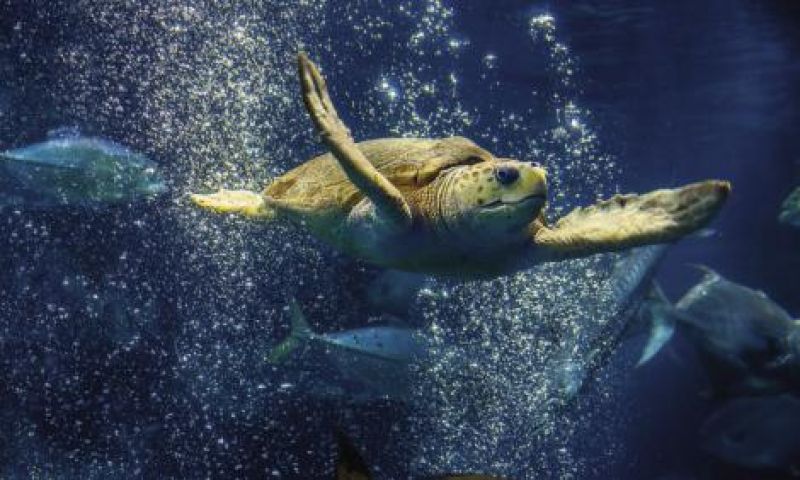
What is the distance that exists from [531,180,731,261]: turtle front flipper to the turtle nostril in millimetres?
397

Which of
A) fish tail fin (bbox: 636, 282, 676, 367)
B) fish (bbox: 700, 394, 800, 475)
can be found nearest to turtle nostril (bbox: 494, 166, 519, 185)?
fish tail fin (bbox: 636, 282, 676, 367)

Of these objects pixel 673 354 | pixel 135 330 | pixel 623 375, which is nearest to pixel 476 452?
pixel 135 330

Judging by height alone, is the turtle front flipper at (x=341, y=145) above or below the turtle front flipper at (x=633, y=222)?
above

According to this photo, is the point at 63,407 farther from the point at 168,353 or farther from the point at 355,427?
the point at 355,427

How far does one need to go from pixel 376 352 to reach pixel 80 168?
270cm

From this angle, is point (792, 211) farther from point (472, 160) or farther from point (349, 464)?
point (349, 464)

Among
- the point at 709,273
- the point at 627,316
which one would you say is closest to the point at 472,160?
the point at 627,316

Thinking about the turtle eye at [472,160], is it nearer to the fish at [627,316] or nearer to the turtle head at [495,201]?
the turtle head at [495,201]

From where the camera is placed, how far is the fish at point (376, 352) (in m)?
4.93

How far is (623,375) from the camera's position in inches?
741

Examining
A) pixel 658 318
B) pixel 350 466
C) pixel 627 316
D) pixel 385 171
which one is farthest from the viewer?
pixel 658 318

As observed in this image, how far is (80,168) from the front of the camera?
441 cm

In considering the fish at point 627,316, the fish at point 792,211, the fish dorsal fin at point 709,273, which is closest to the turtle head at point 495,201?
the fish at point 627,316

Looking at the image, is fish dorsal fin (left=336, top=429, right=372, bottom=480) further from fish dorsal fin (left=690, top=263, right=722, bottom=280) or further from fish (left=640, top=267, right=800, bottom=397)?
fish dorsal fin (left=690, top=263, right=722, bottom=280)
